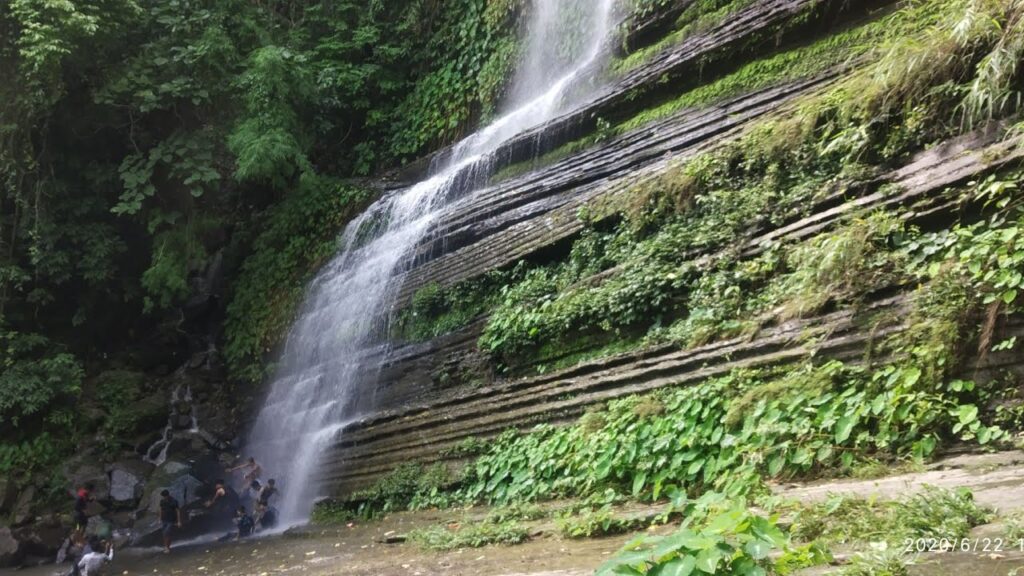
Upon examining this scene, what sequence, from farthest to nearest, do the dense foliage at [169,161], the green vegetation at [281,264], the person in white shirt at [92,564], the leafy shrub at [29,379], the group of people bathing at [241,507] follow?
the green vegetation at [281,264] → the dense foliage at [169,161] → the leafy shrub at [29,379] → the group of people bathing at [241,507] → the person in white shirt at [92,564]

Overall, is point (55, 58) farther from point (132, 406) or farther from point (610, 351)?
point (610, 351)

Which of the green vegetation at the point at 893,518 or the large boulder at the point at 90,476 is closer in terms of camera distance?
the green vegetation at the point at 893,518

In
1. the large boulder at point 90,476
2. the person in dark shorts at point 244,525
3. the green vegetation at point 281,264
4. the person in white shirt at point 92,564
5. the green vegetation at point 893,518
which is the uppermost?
the green vegetation at point 281,264

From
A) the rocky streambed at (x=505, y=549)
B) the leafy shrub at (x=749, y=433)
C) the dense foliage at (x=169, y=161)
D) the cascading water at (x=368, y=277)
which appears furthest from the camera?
the dense foliage at (x=169, y=161)

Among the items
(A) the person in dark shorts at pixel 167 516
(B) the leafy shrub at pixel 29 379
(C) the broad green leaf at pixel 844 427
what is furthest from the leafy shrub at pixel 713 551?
(B) the leafy shrub at pixel 29 379

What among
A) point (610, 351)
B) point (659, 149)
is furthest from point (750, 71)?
point (610, 351)

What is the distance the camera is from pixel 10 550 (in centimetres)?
1155

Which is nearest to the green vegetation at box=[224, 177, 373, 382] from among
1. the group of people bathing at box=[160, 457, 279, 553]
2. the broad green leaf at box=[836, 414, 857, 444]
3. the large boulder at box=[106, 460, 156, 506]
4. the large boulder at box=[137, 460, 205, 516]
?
the large boulder at box=[137, 460, 205, 516]

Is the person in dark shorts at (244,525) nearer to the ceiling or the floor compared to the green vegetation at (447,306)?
nearer to the floor

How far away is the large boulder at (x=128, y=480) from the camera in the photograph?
13.4 meters

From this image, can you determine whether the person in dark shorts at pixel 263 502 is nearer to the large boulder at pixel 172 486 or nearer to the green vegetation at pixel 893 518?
the large boulder at pixel 172 486

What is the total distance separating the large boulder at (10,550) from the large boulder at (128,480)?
175 centimetres

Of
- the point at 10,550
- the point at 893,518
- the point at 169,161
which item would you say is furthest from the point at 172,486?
the point at 893,518

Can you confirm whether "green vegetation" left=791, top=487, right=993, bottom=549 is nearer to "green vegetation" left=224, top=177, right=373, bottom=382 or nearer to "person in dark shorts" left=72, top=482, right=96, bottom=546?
"person in dark shorts" left=72, top=482, right=96, bottom=546
